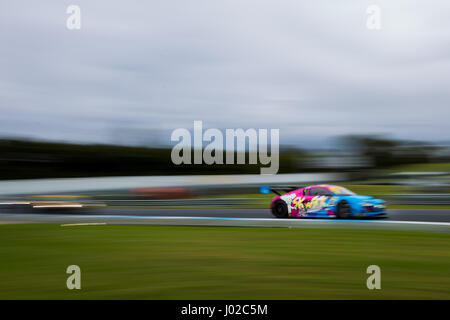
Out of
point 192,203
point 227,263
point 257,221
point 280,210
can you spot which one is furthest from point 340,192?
point 192,203

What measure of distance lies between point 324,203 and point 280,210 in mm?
1414

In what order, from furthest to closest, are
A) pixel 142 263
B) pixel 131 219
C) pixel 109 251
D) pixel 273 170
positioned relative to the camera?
pixel 273 170
pixel 131 219
pixel 109 251
pixel 142 263

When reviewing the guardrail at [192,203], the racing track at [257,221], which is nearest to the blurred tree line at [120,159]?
the guardrail at [192,203]

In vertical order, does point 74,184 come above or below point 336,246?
above

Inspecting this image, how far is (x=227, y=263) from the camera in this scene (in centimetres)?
743

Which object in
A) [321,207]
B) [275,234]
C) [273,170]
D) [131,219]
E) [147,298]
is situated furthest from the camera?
[273,170]

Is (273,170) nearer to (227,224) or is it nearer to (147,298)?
(227,224)

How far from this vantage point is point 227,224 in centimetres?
1195

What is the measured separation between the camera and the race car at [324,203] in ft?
42.2

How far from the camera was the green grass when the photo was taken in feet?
19.1
